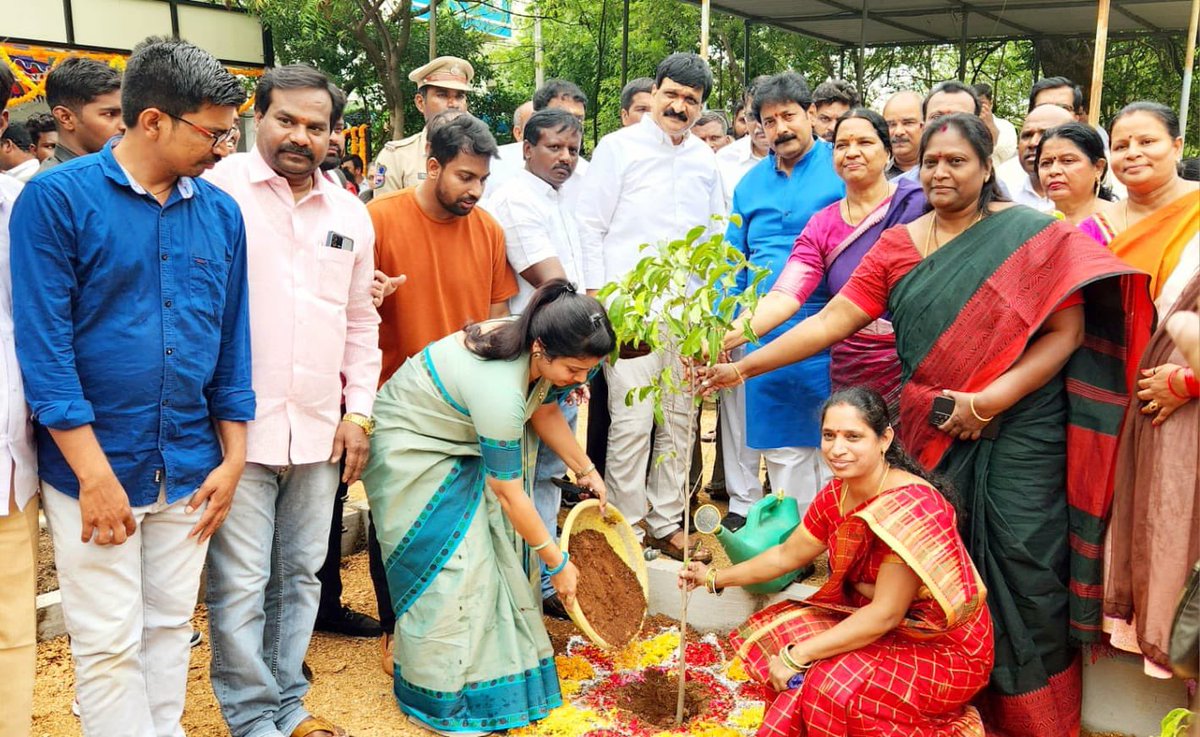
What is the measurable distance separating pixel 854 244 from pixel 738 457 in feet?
4.28

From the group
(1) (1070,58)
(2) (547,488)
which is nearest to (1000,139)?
(2) (547,488)

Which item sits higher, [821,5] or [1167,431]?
[821,5]

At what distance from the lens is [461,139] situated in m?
3.56

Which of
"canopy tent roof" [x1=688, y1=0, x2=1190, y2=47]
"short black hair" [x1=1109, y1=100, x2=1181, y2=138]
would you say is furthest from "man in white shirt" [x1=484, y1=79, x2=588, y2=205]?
"canopy tent roof" [x1=688, y1=0, x2=1190, y2=47]

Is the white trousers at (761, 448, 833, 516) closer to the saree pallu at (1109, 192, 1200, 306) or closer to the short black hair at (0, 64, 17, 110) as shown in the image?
the saree pallu at (1109, 192, 1200, 306)

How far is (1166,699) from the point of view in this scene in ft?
11.0

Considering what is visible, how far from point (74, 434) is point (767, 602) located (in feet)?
8.61

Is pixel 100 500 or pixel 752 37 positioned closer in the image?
pixel 100 500

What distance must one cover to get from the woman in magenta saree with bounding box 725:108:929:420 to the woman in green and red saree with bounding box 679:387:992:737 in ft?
2.94

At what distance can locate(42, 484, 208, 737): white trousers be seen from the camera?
254 cm

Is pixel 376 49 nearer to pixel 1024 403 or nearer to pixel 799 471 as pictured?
pixel 799 471

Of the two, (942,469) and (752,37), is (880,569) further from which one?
(752,37)

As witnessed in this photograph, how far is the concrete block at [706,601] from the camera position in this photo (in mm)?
4023

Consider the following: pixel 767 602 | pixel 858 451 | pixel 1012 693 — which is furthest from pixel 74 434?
pixel 1012 693
